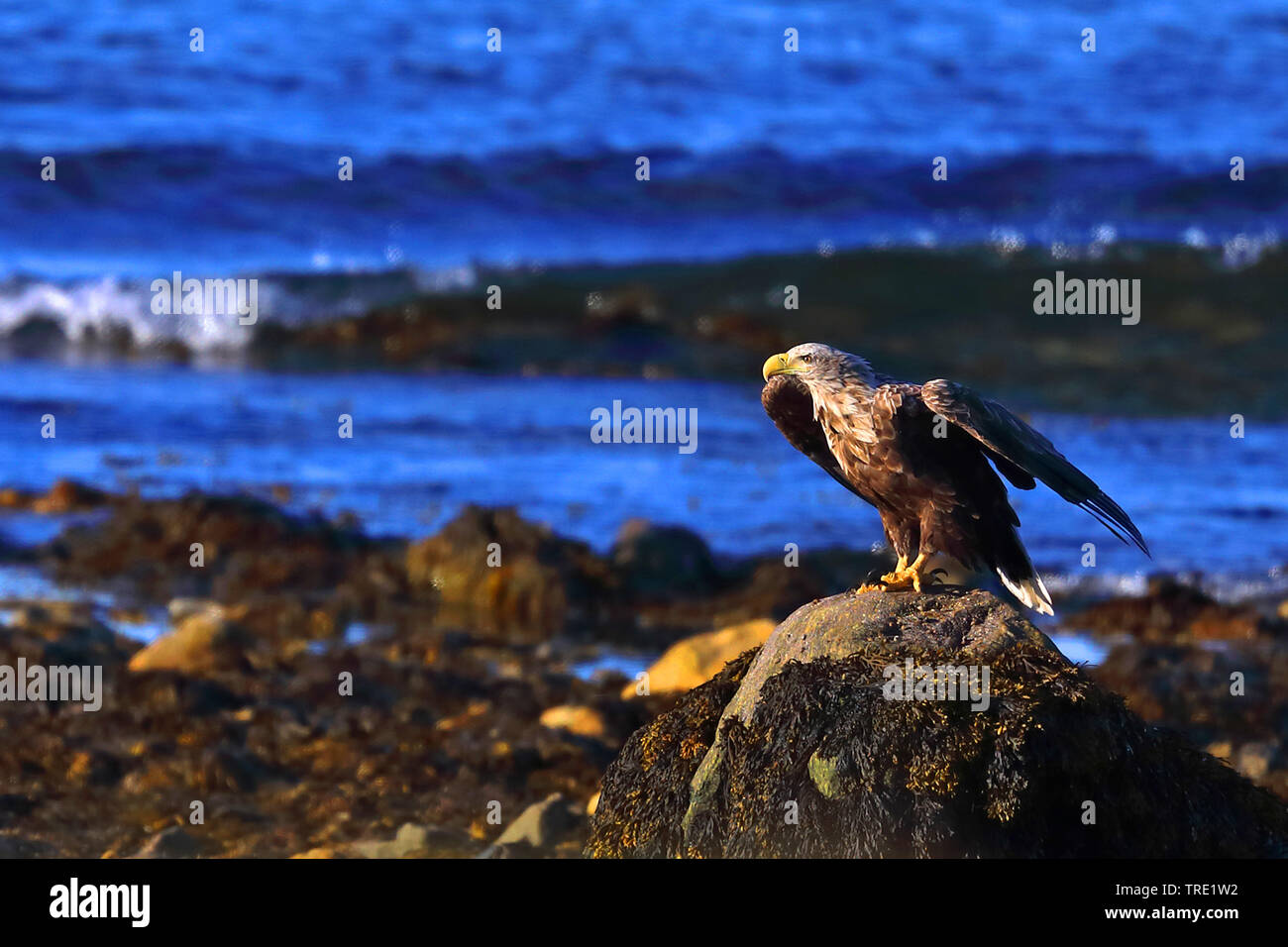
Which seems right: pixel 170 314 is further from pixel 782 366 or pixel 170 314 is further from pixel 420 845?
pixel 782 366

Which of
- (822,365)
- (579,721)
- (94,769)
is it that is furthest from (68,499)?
(822,365)

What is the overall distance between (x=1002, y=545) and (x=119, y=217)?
83.1 feet

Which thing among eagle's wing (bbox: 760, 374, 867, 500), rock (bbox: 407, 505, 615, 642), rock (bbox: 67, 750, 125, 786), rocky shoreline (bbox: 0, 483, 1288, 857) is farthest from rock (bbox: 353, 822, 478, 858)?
rock (bbox: 407, 505, 615, 642)

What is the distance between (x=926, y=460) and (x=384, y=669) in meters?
6.05

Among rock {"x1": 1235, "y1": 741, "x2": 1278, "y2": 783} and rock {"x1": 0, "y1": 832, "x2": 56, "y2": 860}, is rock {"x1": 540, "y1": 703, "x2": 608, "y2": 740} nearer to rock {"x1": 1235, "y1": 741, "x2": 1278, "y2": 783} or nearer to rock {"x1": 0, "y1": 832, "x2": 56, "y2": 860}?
rock {"x1": 0, "y1": 832, "x2": 56, "y2": 860}

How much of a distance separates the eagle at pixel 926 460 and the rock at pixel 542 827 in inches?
106

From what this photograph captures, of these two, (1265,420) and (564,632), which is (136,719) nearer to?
(564,632)

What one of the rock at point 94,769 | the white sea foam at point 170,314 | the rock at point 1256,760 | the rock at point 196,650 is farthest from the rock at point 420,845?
the white sea foam at point 170,314

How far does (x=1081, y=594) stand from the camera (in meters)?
12.4

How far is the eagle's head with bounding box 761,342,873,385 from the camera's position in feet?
17.4

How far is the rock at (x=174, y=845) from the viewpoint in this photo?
7566 mm

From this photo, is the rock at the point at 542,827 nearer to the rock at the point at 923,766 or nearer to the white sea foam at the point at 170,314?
the rock at the point at 923,766

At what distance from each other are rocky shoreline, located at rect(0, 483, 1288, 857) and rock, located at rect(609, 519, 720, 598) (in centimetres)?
2
